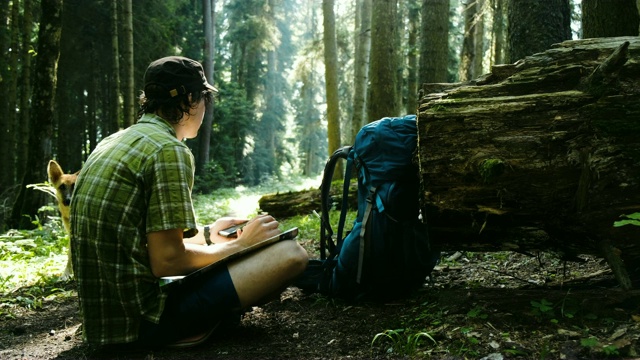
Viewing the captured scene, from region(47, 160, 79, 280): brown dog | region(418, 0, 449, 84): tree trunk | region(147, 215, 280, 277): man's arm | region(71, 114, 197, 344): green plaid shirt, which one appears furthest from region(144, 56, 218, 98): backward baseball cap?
region(418, 0, 449, 84): tree trunk

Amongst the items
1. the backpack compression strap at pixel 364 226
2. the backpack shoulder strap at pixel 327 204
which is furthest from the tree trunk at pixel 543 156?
the backpack shoulder strap at pixel 327 204

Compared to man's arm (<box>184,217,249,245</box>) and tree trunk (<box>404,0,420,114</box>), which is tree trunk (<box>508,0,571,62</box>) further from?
tree trunk (<box>404,0,420,114</box>)

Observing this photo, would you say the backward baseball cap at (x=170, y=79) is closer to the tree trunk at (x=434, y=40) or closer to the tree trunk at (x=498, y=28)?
the tree trunk at (x=434, y=40)

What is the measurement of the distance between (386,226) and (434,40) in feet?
18.4

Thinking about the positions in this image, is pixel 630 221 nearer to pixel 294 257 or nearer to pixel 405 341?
pixel 405 341

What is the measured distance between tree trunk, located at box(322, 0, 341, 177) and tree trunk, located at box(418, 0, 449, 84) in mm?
4821

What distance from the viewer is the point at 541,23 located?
4848 millimetres

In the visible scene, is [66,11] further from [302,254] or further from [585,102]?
[585,102]

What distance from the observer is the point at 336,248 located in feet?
13.2

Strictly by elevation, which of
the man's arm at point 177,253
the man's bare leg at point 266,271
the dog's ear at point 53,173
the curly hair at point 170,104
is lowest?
the man's bare leg at point 266,271

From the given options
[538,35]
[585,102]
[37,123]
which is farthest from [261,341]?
[37,123]

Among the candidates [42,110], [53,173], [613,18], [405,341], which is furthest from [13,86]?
[613,18]

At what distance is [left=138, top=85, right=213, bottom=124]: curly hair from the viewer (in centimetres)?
312

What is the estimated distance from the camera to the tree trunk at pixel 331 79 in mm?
12852
